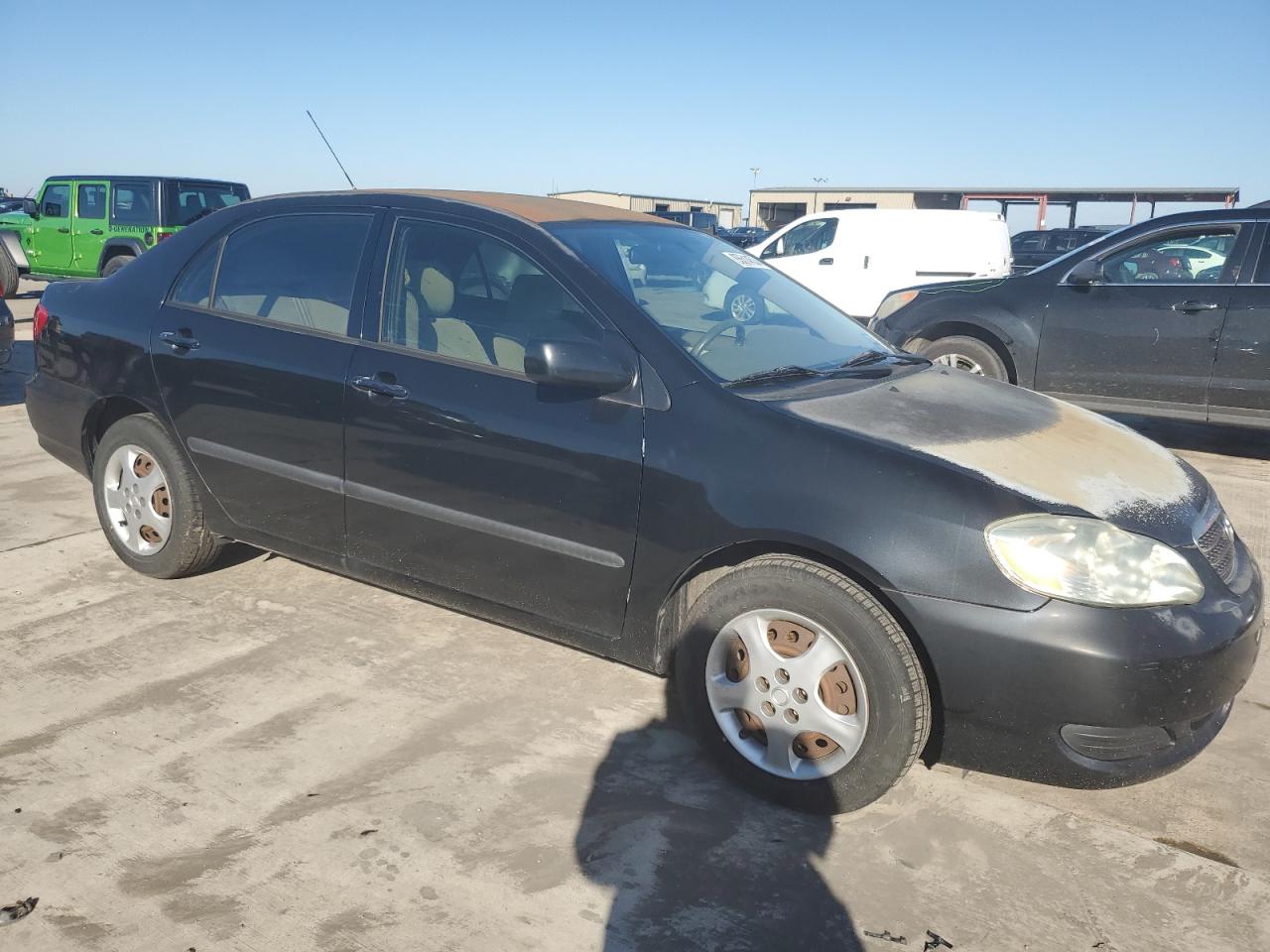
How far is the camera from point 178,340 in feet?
13.0

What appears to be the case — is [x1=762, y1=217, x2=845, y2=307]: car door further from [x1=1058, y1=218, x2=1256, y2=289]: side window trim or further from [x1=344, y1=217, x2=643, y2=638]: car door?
[x1=344, y1=217, x2=643, y2=638]: car door

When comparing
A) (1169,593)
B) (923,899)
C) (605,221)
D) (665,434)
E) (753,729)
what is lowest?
(923,899)

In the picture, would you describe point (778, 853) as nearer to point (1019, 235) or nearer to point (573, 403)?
point (573, 403)

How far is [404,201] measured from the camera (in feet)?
11.8

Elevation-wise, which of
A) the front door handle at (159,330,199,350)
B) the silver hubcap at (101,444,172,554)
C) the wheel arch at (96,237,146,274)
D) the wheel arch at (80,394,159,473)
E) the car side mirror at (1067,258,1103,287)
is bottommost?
the silver hubcap at (101,444,172,554)

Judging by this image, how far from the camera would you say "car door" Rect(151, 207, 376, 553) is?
141 inches

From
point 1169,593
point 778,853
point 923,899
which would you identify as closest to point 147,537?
point 778,853

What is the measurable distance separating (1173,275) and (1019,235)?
70.2ft

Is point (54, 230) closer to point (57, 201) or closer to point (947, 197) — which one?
point (57, 201)

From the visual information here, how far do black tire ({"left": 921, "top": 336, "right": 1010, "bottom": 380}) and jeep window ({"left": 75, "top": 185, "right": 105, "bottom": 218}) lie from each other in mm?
12888

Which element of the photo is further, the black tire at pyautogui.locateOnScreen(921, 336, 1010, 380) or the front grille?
the black tire at pyautogui.locateOnScreen(921, 336, 1010, 380)

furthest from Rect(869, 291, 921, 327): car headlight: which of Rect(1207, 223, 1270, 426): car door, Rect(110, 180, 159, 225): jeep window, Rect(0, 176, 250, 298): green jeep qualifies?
Rect(110, 180, 159, 225): jeep window

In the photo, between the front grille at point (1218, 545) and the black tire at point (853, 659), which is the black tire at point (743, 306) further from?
the front grille at point (1218, 545)

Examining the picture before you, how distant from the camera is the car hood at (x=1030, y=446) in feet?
8.79
